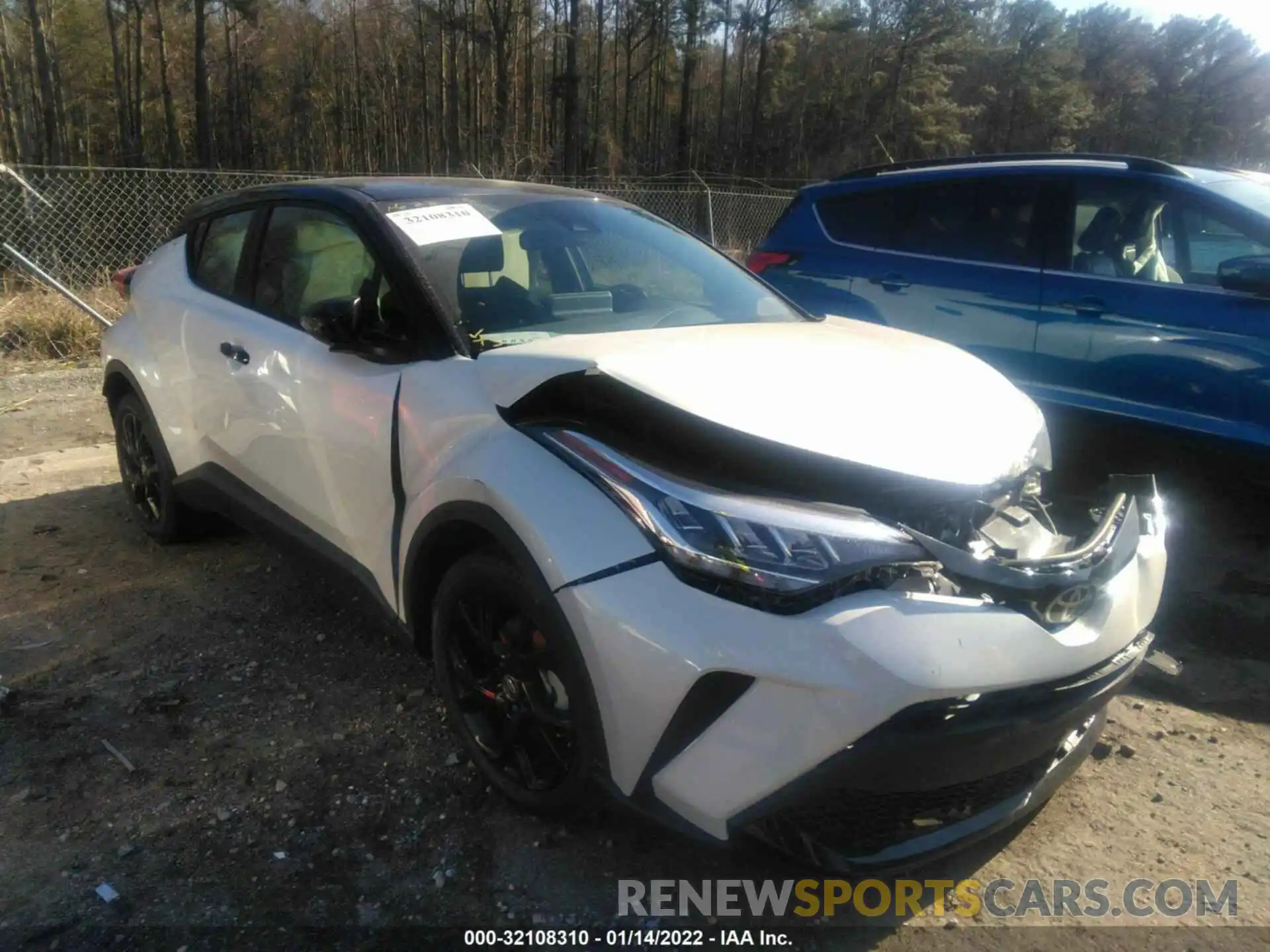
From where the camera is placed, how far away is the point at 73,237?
9703 millimetres

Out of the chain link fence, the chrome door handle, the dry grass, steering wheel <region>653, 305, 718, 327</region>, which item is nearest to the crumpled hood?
steering wheel <region>653, 305, 718, 327</region>

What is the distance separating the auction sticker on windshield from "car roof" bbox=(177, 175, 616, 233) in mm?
88

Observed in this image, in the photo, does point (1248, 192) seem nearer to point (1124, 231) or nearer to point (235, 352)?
point (1124, 231)

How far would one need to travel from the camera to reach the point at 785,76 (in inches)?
1703

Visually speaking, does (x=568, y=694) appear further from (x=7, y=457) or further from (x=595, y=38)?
(x=595, y=38)

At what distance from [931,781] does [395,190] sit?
236 cm

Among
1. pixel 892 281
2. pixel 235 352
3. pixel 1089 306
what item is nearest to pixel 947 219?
pixel 892 281

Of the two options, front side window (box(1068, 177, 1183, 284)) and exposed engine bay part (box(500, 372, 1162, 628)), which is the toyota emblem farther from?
front side window (box(1068, 177, 1183, 284))

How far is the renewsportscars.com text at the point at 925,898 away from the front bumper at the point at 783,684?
Result: 1.10 feet

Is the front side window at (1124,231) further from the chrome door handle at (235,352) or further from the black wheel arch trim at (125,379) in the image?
the black wheel arch trim at (125,379)

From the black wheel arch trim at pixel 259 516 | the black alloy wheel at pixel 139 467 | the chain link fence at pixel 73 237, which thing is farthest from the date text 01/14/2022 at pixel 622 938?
the chain link fence at pixel 73 237

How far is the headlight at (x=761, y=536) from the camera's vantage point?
1.69 meters

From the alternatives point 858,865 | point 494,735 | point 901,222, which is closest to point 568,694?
point 494,735

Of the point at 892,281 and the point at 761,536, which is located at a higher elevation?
the point at 892,281
